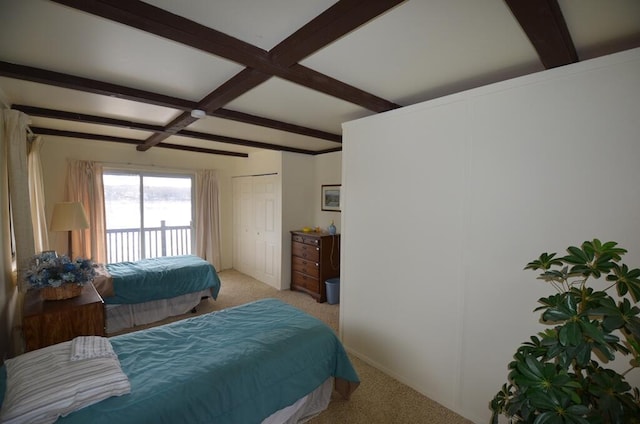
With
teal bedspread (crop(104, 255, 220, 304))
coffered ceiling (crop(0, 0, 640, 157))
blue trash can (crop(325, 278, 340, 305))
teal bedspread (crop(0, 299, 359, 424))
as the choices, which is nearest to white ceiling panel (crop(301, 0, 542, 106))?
coffered ceiling (crop(0, 0, 640, 157))

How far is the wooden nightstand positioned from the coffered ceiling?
63.3 inches

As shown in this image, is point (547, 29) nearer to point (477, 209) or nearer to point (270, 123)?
point (477, 209)

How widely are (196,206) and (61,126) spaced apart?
7.34 feet

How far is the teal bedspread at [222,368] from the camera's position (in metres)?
1.27

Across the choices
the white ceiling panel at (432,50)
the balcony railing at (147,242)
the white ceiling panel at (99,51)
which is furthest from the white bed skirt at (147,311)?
the white ceiling panel at (432,50)

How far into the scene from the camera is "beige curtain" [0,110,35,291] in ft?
7.37

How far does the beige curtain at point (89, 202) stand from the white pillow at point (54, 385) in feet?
10.6

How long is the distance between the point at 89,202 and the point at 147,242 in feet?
3.49

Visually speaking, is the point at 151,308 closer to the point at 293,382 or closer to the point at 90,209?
the point at 90,209

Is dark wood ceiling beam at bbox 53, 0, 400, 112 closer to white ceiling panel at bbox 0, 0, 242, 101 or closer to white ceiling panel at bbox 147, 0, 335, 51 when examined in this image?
white ceiling panel at bbox 147, 0, 335, 51

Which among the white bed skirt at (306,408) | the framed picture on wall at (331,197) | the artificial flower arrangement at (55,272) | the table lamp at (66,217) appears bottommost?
the white bed skirt at (306,408)

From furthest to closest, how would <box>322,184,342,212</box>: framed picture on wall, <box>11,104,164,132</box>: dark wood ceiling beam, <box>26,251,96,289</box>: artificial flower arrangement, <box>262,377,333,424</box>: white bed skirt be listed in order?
<box>322,184,342,212</box>: framed picture on wall
<box>11,104,164,132</box>: dark wood ceiling beam
<box>26,251,96,289</box>: artificial flower arrangement
<box>262,377,333,424</box>: white bed skirt

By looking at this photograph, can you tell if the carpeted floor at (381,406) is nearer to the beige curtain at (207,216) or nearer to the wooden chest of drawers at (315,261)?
the wooden chest of drawers at (315,261)

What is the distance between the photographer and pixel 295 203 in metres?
4.62
